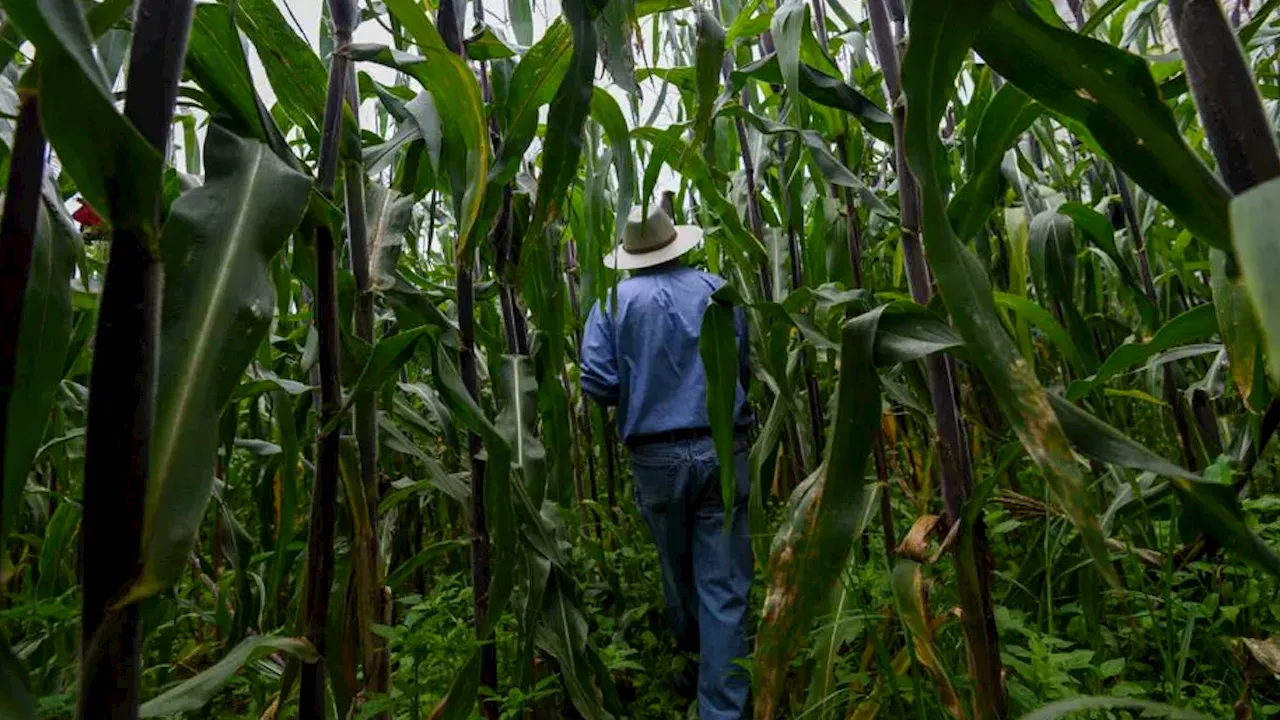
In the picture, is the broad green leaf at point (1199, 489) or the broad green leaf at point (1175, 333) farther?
the broad green leaf at point (1175, 333)

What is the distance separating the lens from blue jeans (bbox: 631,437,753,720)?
75.9 inches

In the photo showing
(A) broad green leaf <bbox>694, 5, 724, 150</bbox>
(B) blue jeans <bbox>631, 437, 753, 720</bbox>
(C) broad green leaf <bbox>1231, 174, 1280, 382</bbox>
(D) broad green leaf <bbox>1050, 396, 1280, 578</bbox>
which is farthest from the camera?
(B) blue jeans <bbox>631, 437, 753, 720</bbox>

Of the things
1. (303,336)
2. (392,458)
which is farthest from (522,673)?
(392,458)

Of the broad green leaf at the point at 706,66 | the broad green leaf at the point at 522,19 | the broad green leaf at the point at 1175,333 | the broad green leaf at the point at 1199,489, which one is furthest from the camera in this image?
the broad green leaf at the point at 522,19

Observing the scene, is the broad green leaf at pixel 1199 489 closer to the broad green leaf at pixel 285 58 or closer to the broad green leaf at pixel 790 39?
the broad green leaf at pixel 790 39

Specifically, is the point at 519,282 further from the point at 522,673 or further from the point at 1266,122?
the point at 1266,122

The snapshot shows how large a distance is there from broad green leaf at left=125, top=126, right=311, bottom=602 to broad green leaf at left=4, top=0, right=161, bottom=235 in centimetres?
5

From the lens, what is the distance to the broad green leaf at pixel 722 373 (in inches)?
36.9

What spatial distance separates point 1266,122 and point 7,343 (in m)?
0.65

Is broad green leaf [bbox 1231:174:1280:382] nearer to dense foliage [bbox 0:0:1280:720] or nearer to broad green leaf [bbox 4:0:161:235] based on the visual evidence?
dense foliage [bbox 0:0:1280:720]

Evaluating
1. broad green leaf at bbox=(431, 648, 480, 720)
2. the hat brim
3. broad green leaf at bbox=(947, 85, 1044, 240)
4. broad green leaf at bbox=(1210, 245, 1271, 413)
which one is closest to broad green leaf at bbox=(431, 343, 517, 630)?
broad green leaf at bbox=(431, 648, 480, 720)

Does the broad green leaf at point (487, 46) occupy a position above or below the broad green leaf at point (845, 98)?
above

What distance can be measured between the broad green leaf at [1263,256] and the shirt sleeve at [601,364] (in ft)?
6.08

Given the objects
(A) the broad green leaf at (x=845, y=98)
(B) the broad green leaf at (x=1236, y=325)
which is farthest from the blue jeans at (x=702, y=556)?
(B) the broad green leaf at (x=1236, y=325)
